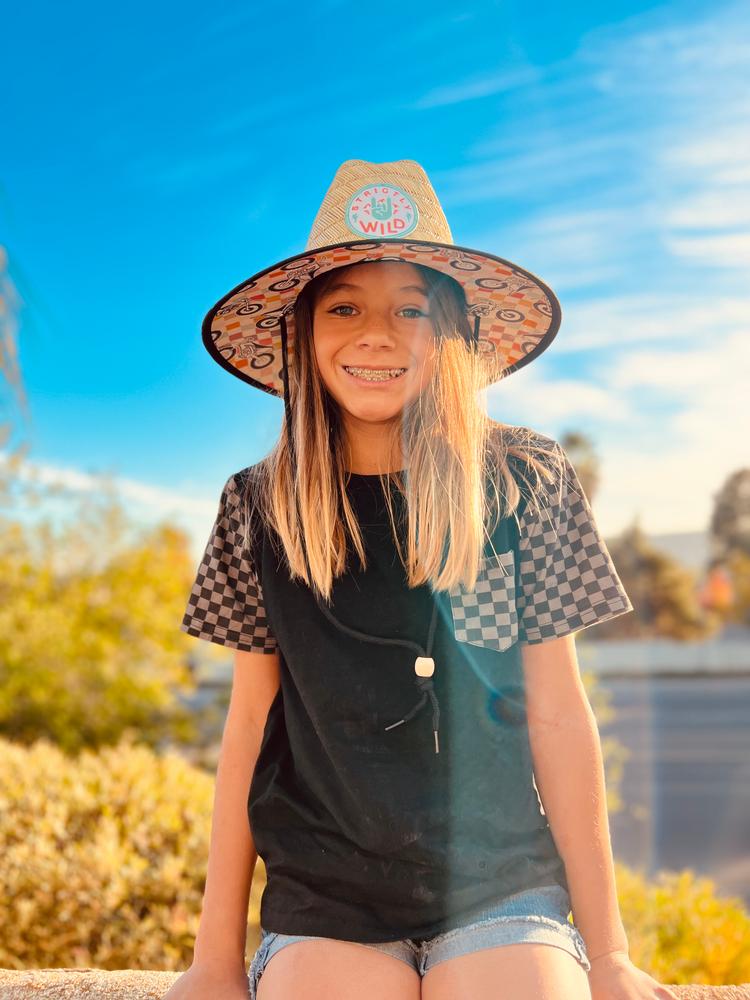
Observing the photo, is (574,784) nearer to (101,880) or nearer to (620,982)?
(620,982)

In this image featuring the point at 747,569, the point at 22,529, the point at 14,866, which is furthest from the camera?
the point at 747,569

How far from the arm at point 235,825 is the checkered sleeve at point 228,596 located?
1.7 inches

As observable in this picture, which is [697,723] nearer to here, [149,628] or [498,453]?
[149,628]

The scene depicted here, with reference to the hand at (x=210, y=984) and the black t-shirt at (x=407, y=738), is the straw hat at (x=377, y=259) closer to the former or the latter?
the black t-shirt at (x=407, y=738)

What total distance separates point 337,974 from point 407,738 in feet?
1.34

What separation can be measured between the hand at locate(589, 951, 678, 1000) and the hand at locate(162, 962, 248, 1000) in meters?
0.65

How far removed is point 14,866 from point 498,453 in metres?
2.34

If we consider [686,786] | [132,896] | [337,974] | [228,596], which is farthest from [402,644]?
[686,786]

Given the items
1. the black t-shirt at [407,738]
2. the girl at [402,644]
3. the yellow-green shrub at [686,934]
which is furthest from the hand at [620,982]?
the yellow-green shrub at [686,934]

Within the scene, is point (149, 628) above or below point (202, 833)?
above

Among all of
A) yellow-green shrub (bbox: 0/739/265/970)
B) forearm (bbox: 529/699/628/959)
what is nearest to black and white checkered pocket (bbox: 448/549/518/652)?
forearm (bbox: 529/699/628/959)

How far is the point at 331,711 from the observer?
1.81 meters

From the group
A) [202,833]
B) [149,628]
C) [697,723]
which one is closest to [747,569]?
[697,723]

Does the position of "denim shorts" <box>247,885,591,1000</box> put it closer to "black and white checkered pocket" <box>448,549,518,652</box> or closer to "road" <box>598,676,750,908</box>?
"black and white checkered pocket" <box>448,549,518,652</box>
